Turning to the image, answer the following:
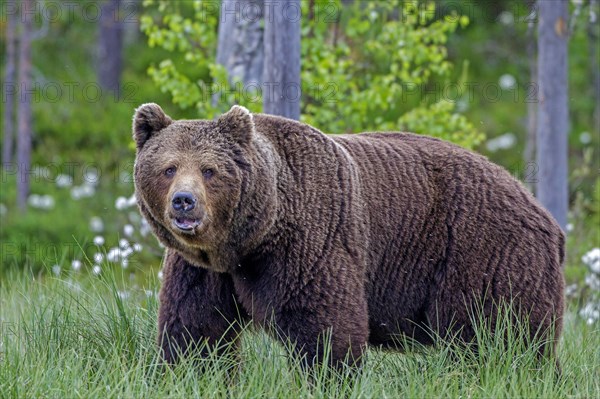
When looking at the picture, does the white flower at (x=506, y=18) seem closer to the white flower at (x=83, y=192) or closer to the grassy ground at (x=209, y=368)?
the white flower at (x=83, y=192)

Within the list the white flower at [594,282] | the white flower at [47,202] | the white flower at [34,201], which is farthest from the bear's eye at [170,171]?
the white flower at [34,201]

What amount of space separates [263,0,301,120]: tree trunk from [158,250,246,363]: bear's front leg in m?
2.08

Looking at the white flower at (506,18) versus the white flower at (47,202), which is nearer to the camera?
the white flower at (47,202)

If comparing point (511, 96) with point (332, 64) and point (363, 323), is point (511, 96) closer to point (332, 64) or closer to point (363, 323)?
point (332, 64)

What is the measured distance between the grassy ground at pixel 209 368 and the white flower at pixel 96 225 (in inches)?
359

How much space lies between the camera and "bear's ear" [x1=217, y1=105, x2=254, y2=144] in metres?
5.20

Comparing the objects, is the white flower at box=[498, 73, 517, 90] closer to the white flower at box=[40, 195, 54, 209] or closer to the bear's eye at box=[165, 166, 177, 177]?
the white flower at box=[40, 195, 54, 209]

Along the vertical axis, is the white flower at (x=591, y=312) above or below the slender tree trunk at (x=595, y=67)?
below

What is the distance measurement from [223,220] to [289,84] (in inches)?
89.3

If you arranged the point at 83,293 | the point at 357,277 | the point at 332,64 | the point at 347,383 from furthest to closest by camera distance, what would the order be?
1. the point at 332,64
2. the point at 83,293
3. the point at 357,277
4. the point at 347,383

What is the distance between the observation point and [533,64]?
15359 millimetres

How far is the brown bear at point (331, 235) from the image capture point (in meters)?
5.19

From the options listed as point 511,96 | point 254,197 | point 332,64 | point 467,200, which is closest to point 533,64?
point 511,96

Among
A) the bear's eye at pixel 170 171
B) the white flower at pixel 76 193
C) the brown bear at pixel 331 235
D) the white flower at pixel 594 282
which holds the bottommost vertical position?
the white flower at pixel 76 193
